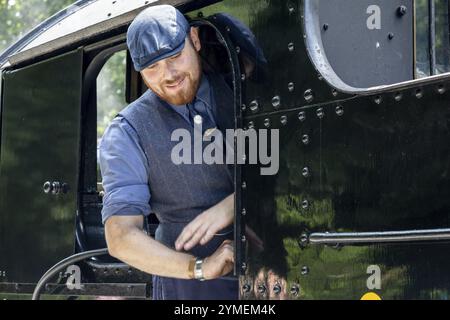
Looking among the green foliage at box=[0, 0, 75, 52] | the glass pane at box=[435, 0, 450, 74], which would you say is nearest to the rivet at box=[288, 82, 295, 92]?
the glass pane at box=[435, 0, 450, 74]

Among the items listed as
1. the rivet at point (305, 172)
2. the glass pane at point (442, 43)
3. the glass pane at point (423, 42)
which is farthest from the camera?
the glass pane at point (442, 43)

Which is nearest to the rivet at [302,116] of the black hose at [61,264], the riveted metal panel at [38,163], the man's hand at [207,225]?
the man's hand at [207,225]

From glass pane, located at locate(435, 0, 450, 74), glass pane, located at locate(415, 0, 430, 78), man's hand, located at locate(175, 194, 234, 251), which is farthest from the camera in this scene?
glass pane, located at locate(435, 0, 450, 74)

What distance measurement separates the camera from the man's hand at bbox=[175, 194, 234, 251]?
3.56 meters

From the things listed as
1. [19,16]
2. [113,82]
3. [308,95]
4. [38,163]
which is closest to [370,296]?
[308,95]

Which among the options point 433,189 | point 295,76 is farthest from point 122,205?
point 433,189

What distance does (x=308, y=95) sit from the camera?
323 cm

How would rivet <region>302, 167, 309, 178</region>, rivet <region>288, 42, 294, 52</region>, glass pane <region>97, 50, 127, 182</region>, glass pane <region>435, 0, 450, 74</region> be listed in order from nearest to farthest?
rivet <region>302, 167, 309, 178</region>
rivet <region>288, 42, 294, 52</region>
glass pane <region>435, 0, 450, 74</region>
glass pane <region>97, 50, 127, 182</region>

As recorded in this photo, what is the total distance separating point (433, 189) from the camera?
2.78 meters

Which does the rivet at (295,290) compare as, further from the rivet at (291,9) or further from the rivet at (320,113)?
the rivet at (291,9)

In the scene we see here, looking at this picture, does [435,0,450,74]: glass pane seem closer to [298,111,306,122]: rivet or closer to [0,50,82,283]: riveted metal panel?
[298,111,306,122]: rivet

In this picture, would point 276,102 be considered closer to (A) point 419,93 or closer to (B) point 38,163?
(A) point 419,93

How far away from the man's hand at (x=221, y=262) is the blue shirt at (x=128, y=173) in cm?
38

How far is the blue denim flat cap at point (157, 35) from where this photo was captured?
3.64 m
